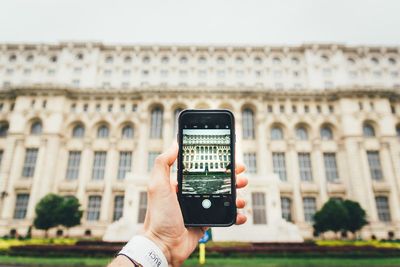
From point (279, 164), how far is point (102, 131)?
85.5ft

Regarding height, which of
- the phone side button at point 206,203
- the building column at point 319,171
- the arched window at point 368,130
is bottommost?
the phone side button at point 206,203

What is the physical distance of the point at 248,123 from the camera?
38.9m

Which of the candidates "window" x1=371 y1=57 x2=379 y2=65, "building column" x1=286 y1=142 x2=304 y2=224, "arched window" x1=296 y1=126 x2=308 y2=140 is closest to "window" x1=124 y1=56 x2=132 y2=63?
"building column" x1=286 y1=142 x2=304 y2=224

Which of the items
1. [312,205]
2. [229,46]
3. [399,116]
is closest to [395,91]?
[399,116]

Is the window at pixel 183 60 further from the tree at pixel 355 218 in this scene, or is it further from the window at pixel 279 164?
the tree at pixel 355 218

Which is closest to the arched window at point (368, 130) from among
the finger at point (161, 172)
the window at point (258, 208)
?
the window at point (258, 208)

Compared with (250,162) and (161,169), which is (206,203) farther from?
(250,162)

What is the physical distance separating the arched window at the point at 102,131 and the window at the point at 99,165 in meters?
2.53

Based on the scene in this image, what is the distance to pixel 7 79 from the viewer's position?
1687 inches

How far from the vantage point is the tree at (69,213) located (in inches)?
1096

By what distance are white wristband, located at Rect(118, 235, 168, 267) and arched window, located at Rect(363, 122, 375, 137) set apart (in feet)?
138

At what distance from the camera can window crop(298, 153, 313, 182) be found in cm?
3744

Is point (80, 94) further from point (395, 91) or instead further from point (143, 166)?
point (395, 91)

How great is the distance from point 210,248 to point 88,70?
35515mm
